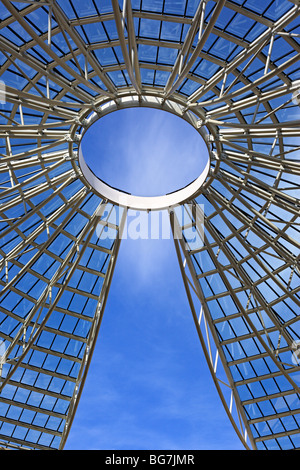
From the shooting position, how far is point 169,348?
151 feet

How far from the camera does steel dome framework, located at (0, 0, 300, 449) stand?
20.5 meters

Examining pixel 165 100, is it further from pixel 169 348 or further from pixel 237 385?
pixel 169 348

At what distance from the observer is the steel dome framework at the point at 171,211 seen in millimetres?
20469

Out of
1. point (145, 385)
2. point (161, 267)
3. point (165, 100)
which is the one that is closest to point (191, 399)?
point (145, 385)

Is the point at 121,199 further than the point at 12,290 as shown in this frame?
No

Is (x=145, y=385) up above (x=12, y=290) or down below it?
above

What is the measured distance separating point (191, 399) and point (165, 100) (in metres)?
34.1

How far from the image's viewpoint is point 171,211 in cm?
2880

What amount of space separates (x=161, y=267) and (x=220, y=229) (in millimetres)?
8107
